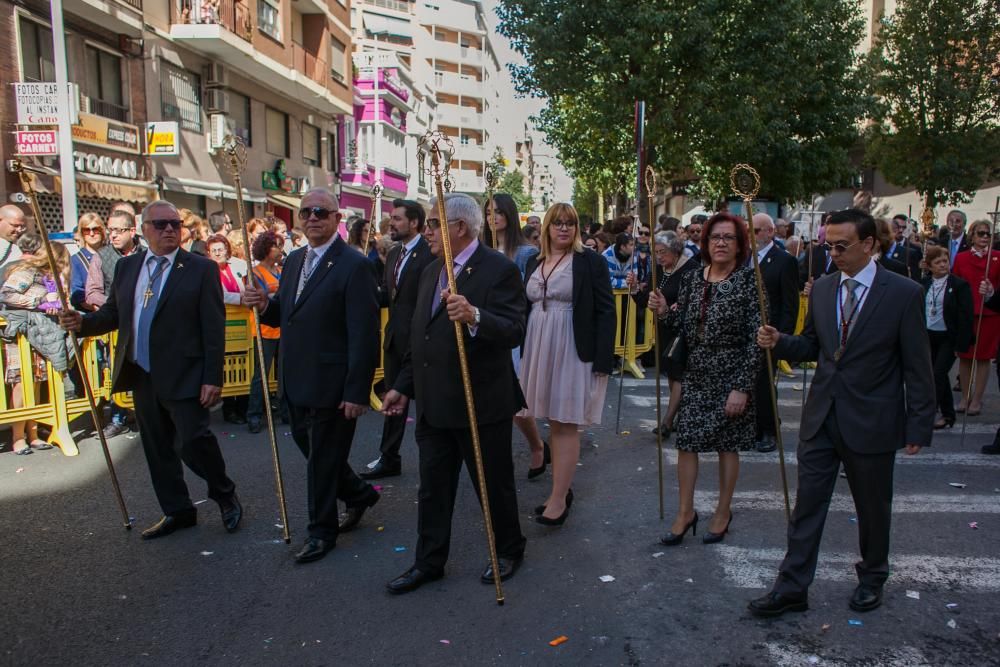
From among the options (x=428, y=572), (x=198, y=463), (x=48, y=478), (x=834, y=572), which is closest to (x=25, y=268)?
(x=48, y=478)

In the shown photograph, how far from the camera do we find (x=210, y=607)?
4.24m

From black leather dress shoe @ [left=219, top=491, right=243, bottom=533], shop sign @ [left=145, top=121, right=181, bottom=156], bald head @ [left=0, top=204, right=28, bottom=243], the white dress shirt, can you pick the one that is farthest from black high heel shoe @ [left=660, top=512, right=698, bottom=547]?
shop sign @ [left=145, top=121, right=181, bottom=156]

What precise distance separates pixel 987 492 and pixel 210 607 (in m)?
5.43

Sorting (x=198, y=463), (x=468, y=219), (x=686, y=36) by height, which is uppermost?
(x=686, y=36)

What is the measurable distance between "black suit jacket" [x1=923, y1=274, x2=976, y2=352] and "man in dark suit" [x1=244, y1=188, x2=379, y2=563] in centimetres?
621

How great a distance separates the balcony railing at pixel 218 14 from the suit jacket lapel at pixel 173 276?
18.8 metres

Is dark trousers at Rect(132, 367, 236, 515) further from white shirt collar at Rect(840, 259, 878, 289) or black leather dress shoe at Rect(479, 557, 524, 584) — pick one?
white shirt collar at Rect(840, 259, 878, 289)

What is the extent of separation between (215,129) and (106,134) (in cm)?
486

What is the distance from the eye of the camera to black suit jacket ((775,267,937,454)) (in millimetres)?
3922

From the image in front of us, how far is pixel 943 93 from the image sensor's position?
2748 centimetres

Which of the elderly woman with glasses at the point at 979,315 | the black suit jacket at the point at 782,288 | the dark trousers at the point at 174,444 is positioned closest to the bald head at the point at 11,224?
the dark trousers at the point at 174,444

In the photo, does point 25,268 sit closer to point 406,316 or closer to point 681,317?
point 406,316

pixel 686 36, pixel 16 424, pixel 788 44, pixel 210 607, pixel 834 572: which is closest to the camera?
pixel 210 607

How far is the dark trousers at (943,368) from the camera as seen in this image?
8.33m
